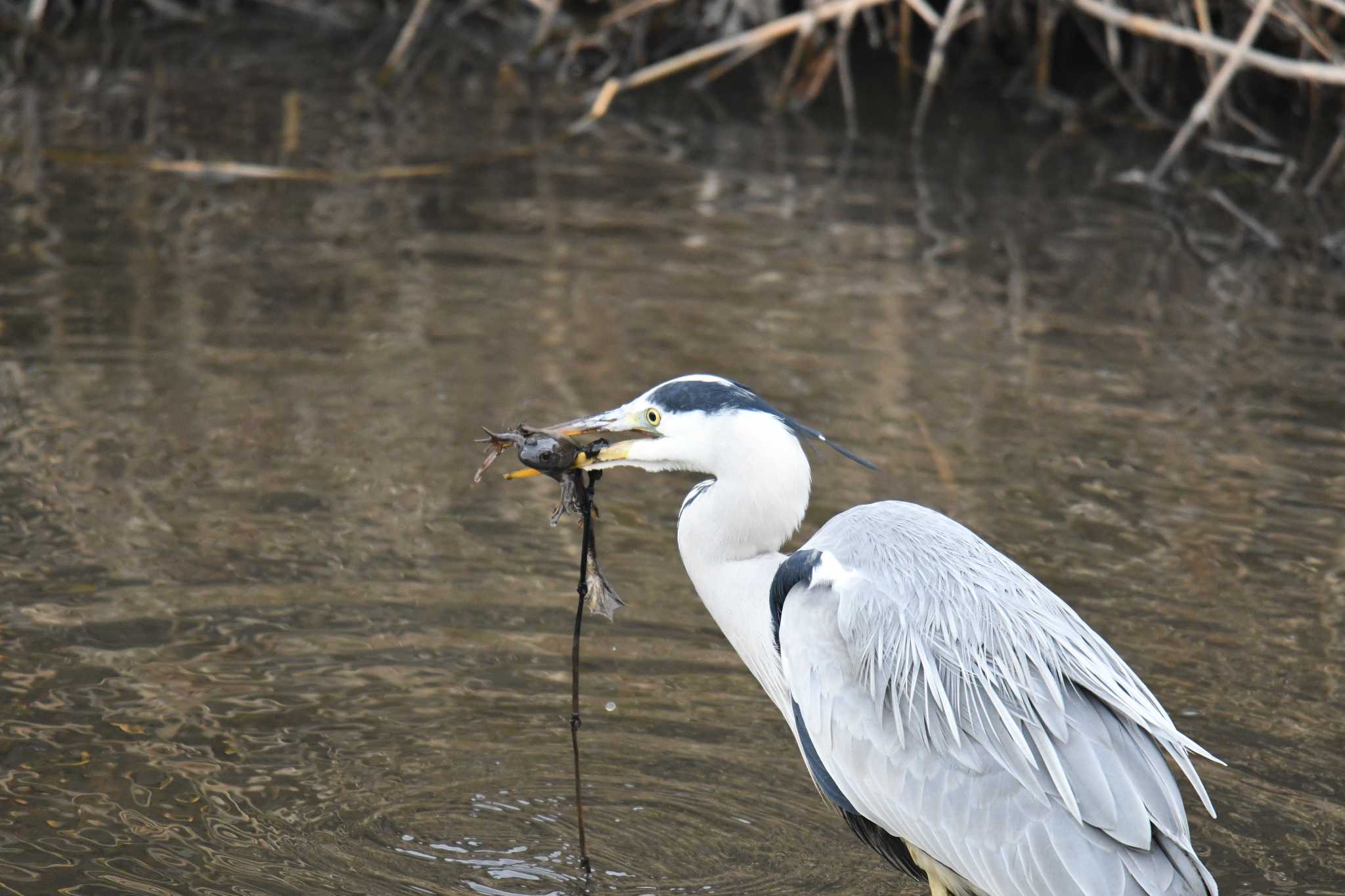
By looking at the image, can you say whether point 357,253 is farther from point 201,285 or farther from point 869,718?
point 869,718

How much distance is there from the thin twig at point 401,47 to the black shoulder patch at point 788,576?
8.86 meters

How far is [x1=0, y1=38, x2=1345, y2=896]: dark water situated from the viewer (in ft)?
15.2

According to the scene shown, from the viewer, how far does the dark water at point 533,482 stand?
462cm

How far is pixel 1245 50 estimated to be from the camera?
985cm

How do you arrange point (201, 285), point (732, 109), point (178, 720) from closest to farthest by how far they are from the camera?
point (178, 720) → point (201, 285) → point (732, 109)

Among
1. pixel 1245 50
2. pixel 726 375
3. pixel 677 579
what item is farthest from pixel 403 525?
pixel 1245 50

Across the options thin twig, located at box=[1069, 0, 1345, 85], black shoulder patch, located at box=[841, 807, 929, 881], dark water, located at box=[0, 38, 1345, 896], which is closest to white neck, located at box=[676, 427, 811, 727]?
black shoulder patch, located at box=[841, 807, 929, 881]

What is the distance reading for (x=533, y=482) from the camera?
7008 millimetres

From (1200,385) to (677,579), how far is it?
3.18 metres

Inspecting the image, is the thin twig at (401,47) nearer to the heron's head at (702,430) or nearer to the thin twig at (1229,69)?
the thin twig at (1229,69)

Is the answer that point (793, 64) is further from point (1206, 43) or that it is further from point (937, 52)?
point (1206, 43)

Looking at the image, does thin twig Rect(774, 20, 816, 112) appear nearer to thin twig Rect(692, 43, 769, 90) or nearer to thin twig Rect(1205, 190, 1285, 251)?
thin twig Rect(692, 43, 769, 90)

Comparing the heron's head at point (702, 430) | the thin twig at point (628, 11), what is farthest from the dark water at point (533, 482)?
the thin twig at point (628, 11)

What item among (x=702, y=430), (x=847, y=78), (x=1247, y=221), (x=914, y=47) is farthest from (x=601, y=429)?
(x=914, y=47)
